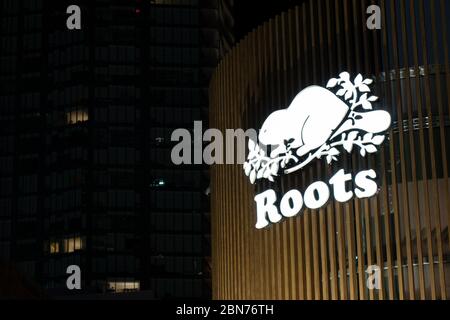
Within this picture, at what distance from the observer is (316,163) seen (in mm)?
25594

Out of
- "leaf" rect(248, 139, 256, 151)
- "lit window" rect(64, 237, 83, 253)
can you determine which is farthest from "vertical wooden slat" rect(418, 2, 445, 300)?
"lit window" rect(64, 237, 83, 253)

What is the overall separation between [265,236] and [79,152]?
89.9 m

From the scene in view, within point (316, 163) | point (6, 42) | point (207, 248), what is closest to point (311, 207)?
point (316, 163)

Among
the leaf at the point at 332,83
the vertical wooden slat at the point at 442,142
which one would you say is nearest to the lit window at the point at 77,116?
the leaf at the point at 332,83

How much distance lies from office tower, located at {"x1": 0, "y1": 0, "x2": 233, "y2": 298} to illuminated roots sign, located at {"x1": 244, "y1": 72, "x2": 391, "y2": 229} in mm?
82791

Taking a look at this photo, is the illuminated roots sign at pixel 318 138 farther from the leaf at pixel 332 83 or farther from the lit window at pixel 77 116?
the lit window at pixel 77 116

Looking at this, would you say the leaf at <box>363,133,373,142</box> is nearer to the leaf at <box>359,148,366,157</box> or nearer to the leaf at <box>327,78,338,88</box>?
the leaf at <box>359,148,366,157</box>

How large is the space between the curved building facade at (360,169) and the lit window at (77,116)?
89.9 metres

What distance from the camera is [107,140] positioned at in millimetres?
115938

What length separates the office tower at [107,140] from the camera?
112 m

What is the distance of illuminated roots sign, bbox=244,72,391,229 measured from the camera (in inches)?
968

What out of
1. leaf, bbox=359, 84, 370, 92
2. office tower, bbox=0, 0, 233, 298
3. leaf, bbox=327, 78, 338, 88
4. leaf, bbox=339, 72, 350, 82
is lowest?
leaf, bbox=359, 84, 370, 92

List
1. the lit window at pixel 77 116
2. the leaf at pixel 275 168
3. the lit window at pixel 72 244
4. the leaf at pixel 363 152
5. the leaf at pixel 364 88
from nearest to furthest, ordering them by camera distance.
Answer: the leaf at pixel 363 152 < the leaf at pixel 364 88 < the leaf at pixel 275 168 < the lit window at pixel 72 244 < the lit window at pixel 77 116

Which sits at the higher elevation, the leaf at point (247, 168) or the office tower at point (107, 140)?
the office tower at point (107, 140)
